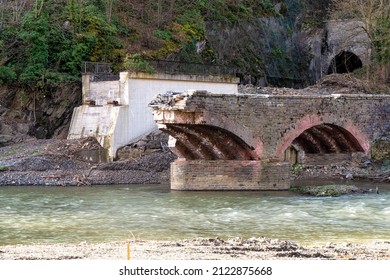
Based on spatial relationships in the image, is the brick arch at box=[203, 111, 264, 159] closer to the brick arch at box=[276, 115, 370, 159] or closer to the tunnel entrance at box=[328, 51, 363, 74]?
the brick arch at box=[276, 115, 370, 159]

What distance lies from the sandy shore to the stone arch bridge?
41.7 ft

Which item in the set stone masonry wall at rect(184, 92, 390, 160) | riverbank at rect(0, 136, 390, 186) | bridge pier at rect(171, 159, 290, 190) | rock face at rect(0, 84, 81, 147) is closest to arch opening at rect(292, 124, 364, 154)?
stone masonry wall at rect(184, 92, 390, 160)

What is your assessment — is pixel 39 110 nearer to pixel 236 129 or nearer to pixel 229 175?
pixel 229 175

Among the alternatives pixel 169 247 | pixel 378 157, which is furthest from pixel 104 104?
pixel 169 247

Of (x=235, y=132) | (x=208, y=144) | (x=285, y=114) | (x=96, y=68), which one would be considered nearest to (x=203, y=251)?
(x=235, y=132)

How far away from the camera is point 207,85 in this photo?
4375cm

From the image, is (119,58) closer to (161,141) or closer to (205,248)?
(161,141)

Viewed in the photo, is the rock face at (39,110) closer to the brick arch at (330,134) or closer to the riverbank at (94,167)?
the riverbank at (94,167)

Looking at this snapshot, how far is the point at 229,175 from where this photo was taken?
113ft

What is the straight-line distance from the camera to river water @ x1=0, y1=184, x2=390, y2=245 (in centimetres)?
2241

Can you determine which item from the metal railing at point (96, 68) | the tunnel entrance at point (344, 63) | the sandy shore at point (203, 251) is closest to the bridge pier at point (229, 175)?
the metal railing at point (96, 68)

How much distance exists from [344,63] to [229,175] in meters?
29.2

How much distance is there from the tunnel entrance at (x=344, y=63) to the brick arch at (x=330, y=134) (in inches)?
806

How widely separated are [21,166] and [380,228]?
63.8 feet
